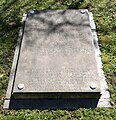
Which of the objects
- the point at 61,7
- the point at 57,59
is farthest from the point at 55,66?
the point at 61,7

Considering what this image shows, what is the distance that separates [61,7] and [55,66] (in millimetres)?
2532

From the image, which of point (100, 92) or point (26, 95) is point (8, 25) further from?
point (100, 92)

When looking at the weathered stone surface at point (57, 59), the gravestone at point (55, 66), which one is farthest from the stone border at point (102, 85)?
the weathered stone surface at point (57, 59)

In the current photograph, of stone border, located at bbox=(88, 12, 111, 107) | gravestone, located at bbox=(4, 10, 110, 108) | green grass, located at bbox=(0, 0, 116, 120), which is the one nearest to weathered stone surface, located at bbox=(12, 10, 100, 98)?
gravestone, located at bbox=(4, 10, 110, 108)

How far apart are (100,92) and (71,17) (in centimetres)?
224

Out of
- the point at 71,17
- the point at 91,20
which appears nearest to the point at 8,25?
Answer: the point at 71,17

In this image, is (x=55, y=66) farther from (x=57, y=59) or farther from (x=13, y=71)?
(x=13, y=71)

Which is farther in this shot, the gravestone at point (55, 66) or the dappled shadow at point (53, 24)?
the dappled shadow at point (53, 24)

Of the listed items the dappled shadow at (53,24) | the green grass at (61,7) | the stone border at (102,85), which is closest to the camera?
the green grass at (61,7)

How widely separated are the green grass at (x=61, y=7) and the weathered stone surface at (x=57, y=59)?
1.03 ft

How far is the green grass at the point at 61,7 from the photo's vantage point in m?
4.41

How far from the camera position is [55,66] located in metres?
4.83

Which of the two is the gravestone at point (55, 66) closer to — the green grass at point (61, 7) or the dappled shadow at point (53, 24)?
the dappled shadow at point (53, 24)

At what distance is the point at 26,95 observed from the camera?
14.7 feet
